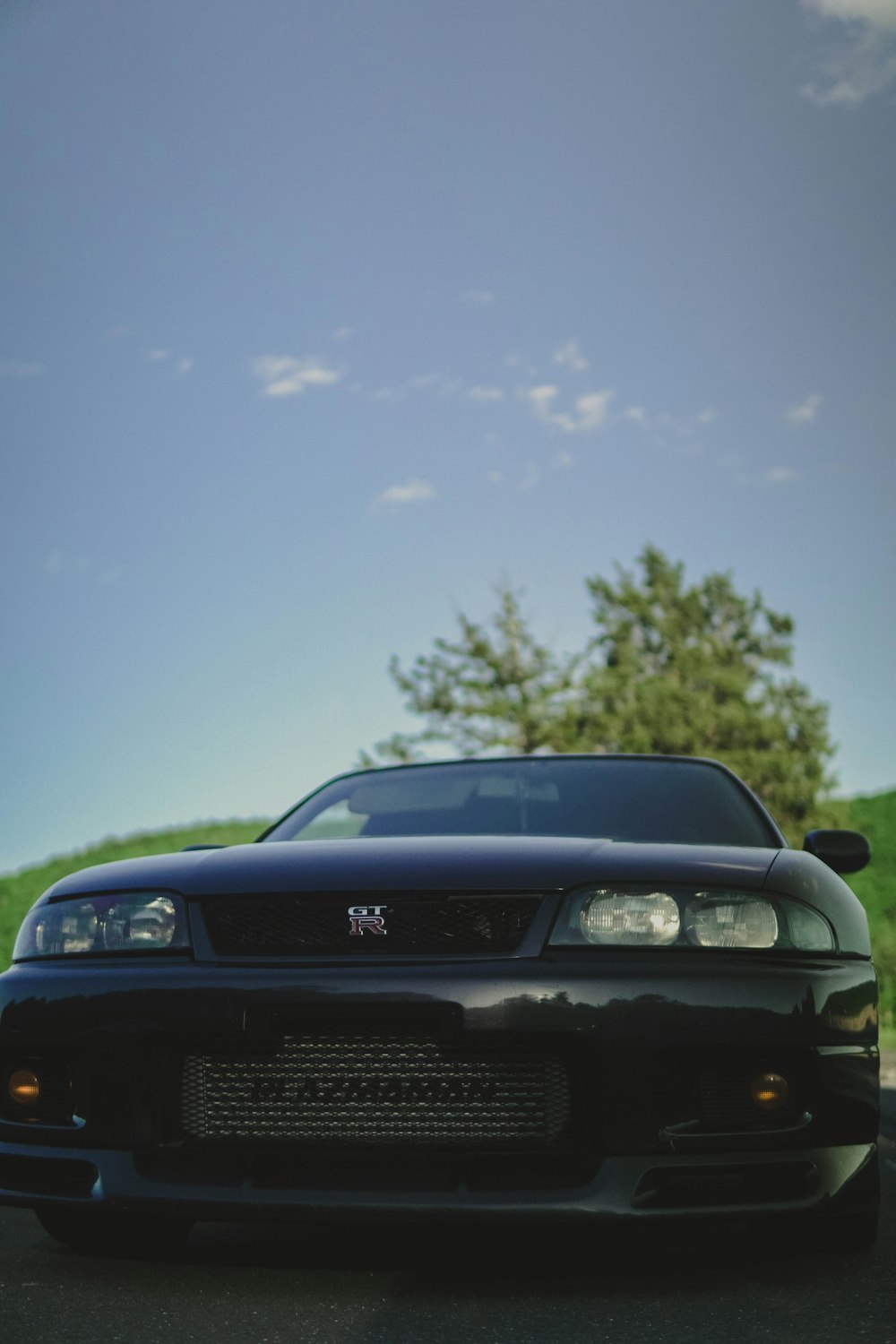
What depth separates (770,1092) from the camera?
2.93m

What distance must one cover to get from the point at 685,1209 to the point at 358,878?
3.06 ft

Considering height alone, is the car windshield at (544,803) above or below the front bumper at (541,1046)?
above

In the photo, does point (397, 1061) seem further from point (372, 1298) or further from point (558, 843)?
point (558, 843)

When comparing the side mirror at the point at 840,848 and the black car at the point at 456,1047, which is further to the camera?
the side mirror at the point at 840,848

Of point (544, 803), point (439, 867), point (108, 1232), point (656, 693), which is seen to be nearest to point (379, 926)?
point (439, 867)

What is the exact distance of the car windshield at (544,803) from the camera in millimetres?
4230

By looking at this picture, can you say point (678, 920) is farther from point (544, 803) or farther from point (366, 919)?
point (544, 803)

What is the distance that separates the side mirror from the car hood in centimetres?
77

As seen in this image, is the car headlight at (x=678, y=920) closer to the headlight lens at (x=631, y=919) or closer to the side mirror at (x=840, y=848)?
the headlight lens at (x=631, y=919)

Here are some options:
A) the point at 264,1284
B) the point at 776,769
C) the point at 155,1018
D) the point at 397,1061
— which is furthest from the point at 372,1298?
the point at 776,769

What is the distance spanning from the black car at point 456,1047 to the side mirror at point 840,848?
97 centimetres

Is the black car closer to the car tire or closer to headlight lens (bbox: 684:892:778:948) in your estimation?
headlight lens (bbox: 684:892:778:948)

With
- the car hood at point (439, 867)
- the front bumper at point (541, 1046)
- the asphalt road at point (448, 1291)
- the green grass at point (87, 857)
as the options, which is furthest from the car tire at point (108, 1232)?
the green grass at point (87, 857)

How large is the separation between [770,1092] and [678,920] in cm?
38
